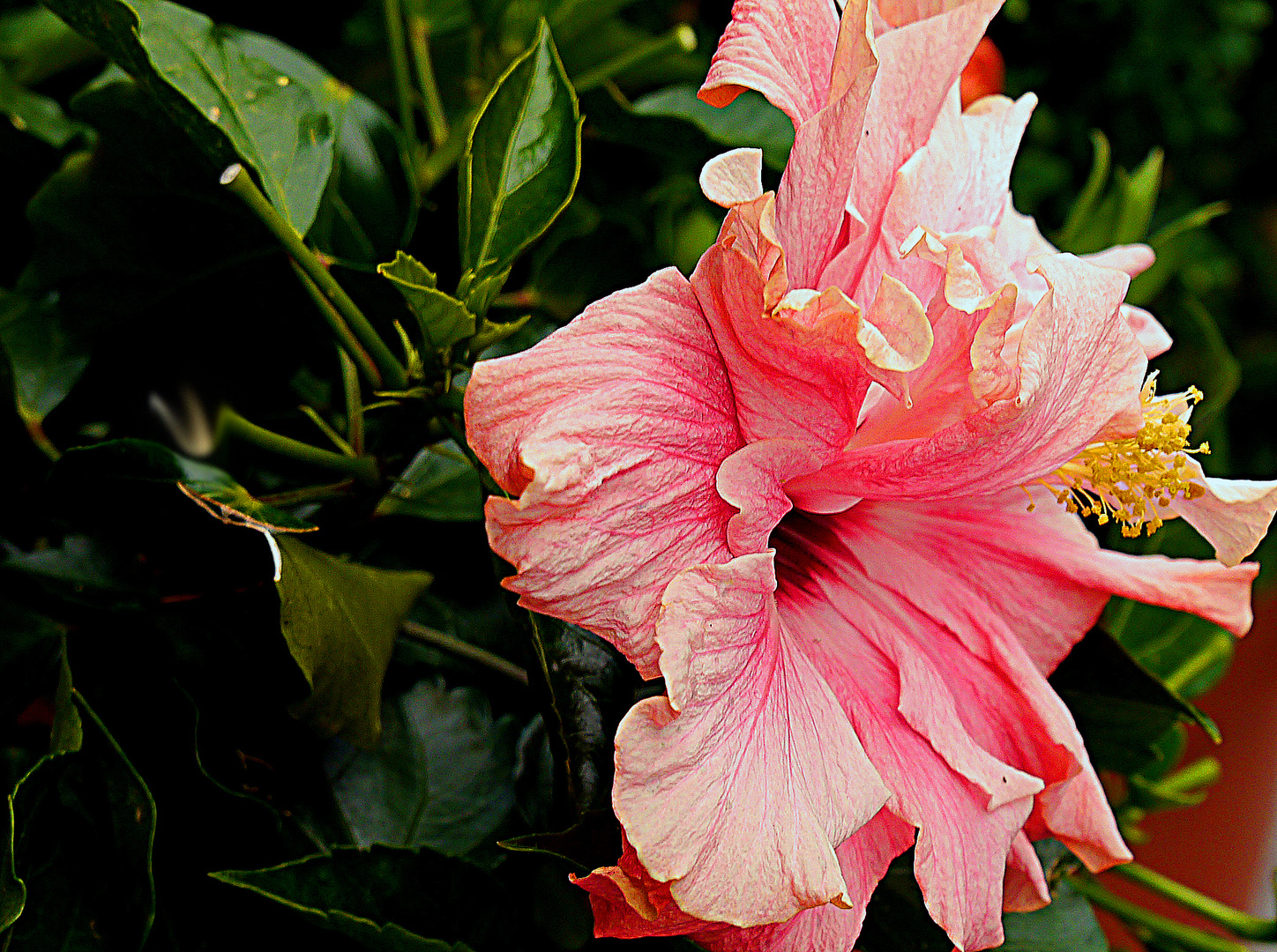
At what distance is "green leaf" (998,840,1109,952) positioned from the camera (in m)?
0.38

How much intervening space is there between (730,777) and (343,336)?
19 centimetres

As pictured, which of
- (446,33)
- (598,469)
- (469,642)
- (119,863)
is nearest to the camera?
(598,469)

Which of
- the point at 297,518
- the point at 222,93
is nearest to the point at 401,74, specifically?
the point at 222,93

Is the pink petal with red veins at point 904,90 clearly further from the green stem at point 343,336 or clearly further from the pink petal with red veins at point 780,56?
the green stem at point 343,336

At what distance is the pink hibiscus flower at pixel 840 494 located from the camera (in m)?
0.25

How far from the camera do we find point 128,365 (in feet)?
1.45

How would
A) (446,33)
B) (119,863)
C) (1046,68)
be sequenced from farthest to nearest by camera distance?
1. (1046,68)
2. (446,33)
3. (119,863)

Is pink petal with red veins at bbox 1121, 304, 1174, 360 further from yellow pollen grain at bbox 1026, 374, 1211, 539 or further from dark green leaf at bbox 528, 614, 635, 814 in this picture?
dark green leaf at bbox 528, 614, 635, 814

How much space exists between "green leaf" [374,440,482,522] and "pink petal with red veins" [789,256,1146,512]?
0.48 ft

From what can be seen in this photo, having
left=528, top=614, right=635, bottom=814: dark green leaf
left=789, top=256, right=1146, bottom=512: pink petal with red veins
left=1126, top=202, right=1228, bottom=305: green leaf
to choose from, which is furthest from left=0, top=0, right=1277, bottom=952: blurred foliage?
left=1126, top=202, right=1228, bottom=305: green leaf

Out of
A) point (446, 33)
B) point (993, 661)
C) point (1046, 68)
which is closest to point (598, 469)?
point (993, 661)

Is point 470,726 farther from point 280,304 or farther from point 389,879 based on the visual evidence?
point 280,304

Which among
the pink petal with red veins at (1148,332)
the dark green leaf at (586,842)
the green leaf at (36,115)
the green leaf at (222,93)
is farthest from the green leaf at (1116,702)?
the green leaf at (36,115)

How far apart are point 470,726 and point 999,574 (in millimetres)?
208
